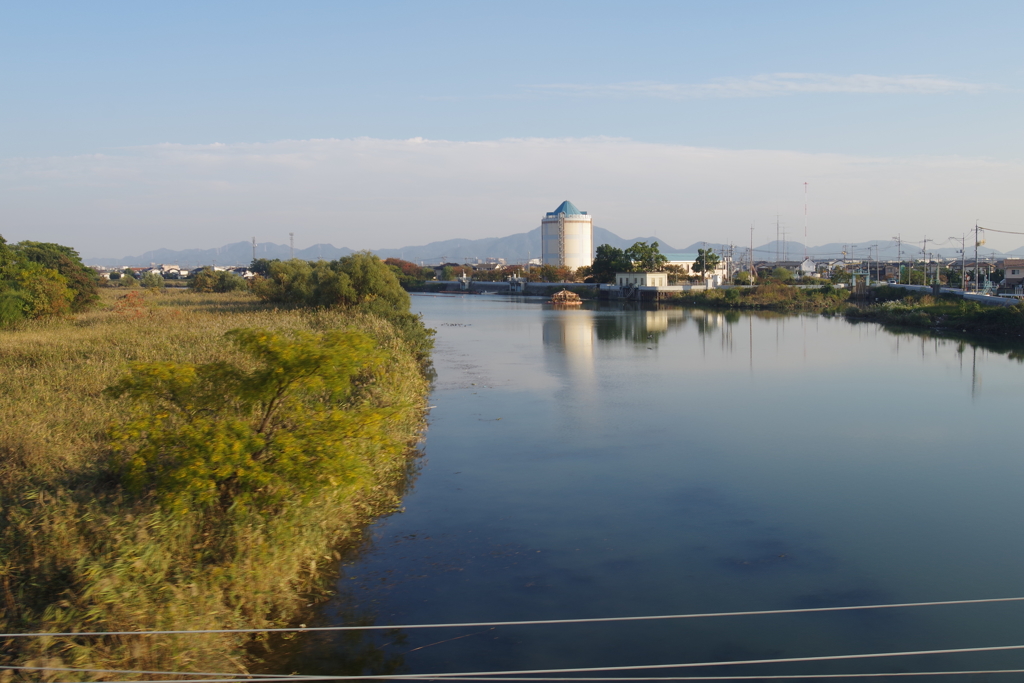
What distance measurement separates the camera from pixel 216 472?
4.64m

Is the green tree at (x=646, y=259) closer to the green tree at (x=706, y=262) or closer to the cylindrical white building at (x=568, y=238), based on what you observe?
the green tree at (x=706, y=262)

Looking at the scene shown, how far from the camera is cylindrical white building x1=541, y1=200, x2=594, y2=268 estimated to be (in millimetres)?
74500

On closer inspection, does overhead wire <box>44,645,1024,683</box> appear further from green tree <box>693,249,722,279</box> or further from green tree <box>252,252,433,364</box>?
green tree <box>693,249,722,279</box>

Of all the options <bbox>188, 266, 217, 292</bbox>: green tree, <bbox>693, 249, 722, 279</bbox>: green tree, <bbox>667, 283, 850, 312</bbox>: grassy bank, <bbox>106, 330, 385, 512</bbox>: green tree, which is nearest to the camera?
<bbox>106, 330, 385, 512</bbox>: green tree

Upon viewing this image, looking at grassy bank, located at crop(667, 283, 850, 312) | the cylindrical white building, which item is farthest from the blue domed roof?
grassy bank, located at crop(667, 283, 850, 312)

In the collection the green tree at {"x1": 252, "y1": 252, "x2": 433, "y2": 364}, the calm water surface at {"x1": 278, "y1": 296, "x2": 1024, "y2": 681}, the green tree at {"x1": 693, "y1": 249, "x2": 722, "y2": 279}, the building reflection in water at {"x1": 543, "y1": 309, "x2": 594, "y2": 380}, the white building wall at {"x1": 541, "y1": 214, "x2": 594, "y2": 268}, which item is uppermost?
the white building wall at {"x1": 541, "y1": 214, "x2": 594, "y2": 268}

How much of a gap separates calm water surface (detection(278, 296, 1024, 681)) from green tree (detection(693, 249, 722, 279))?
124 ft

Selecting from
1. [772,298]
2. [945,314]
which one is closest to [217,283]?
[772,298]

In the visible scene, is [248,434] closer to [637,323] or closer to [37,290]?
[37,290]

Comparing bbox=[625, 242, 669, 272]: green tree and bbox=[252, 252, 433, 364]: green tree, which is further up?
bbox=[625, 242, 669, 272]: green tree

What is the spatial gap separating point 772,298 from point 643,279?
10357mm

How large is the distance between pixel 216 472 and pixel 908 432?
387 inches

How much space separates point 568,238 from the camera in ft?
244

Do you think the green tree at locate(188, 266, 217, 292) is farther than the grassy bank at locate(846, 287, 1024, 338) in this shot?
Yes
